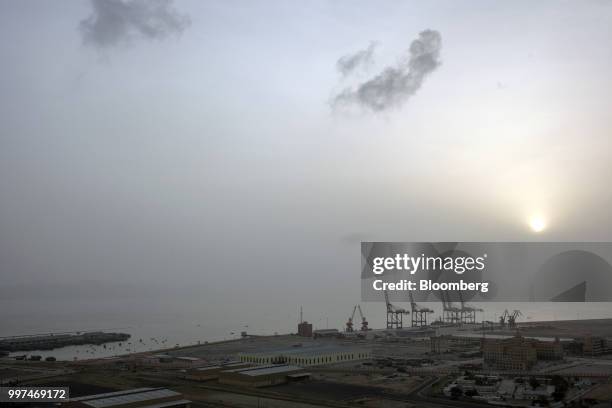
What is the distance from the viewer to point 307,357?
16641 millimetres

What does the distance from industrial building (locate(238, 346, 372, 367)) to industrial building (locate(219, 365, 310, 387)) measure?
9.57ft

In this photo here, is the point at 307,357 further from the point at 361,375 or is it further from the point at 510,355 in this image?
the point at 510,355

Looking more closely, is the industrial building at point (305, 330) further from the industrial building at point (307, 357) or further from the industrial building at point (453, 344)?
the industrial building at point (307, 357)

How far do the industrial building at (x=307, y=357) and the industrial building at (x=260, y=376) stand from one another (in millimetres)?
2918

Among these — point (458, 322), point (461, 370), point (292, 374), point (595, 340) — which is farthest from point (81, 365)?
point (458, 322)

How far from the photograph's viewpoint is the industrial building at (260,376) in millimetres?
12656

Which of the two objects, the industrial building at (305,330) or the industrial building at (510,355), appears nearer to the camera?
the industrial building at (510,355)

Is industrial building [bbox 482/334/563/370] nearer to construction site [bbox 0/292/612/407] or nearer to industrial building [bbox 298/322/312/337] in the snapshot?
construction site [bbox 0/292/612/407]

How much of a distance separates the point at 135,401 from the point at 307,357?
25.8ft

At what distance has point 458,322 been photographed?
39500 millimetres

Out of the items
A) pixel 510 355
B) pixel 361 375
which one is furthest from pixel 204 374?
pixel 510 355

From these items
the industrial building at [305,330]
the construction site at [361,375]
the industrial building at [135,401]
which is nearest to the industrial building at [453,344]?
the construction site at [361,375]

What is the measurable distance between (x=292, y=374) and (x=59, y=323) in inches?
1217

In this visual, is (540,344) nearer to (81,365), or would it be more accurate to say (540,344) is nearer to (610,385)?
(610,385)
